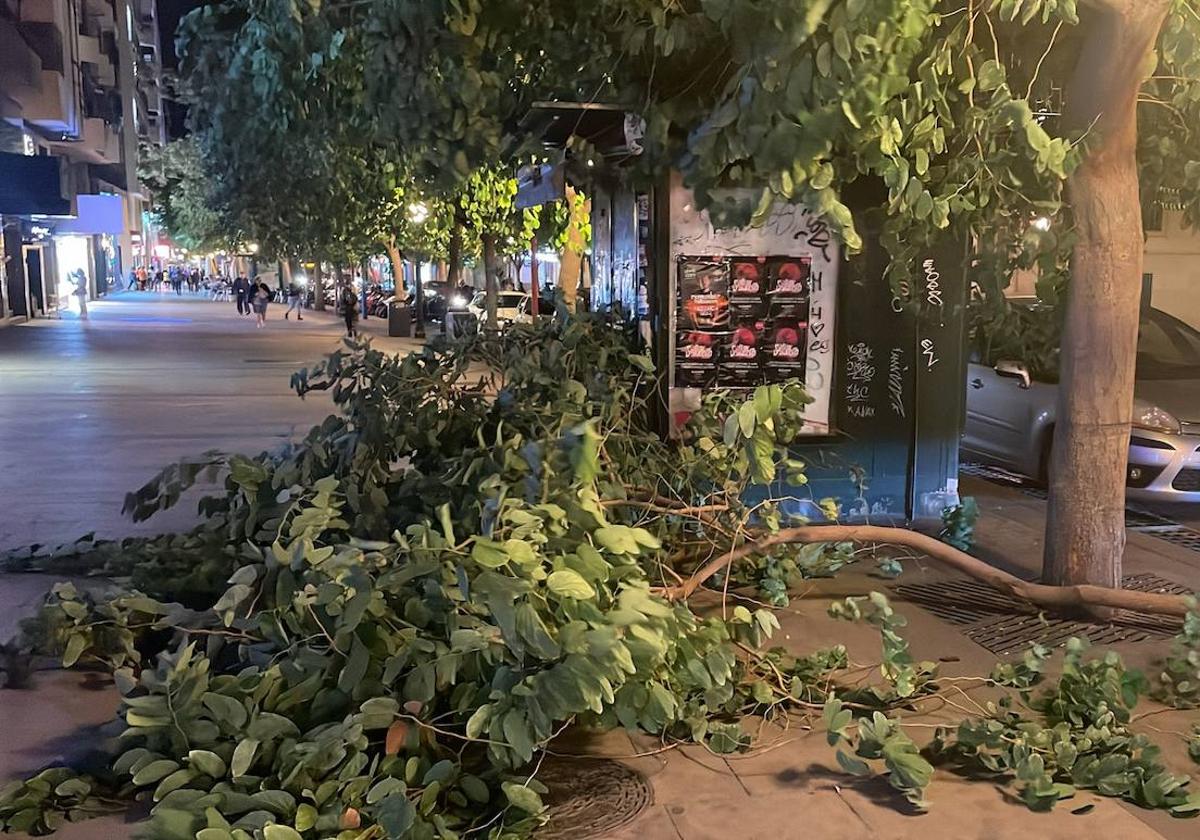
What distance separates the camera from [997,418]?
407 inches

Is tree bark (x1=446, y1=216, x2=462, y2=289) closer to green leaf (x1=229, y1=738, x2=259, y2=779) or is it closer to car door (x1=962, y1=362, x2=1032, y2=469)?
car door (x1=962, y1=362, x2=1032, y2=469)

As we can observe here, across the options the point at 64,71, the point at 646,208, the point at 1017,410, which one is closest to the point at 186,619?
the point at 646,208

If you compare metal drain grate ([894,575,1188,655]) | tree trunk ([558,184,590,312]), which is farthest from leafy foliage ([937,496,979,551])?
tree trunk ([558,184,590,312])

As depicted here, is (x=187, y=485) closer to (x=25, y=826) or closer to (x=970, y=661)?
(x=25, y=826)

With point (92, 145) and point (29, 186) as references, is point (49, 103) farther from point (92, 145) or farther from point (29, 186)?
point (92, 145)

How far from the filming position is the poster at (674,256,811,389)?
7.57m

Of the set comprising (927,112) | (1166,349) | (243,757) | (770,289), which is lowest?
(243,757)

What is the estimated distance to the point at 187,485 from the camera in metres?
6.00

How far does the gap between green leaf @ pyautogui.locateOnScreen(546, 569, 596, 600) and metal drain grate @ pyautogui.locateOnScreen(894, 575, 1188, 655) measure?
9.54 ft

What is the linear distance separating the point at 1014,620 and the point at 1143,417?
3.67m

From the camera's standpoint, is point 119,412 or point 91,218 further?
point 91,218

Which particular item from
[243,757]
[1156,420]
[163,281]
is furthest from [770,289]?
[163,281]

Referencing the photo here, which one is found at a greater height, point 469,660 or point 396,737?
point 469,660

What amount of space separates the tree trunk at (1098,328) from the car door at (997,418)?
13.1 feet
